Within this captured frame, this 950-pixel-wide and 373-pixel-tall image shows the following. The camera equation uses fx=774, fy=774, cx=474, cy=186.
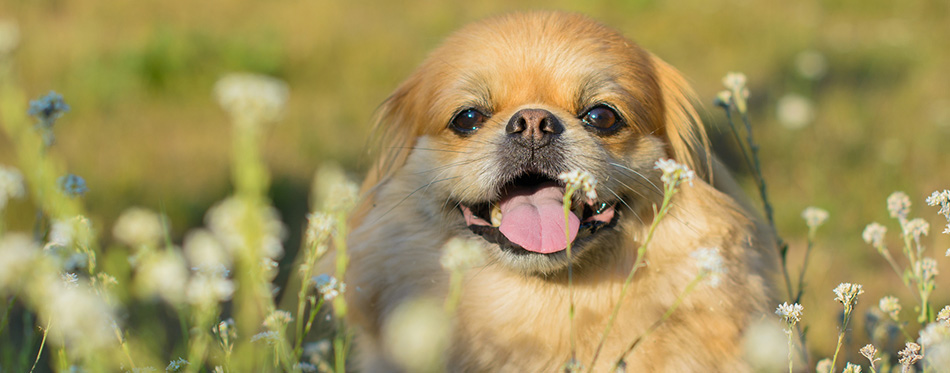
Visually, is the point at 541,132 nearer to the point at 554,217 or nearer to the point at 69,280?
the point at 554,217

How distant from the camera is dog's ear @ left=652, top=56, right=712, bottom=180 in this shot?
98.7 inches

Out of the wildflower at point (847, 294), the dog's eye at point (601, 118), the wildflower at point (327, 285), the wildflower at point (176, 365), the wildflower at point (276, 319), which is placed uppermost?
the dog's eye at point (601, 118)

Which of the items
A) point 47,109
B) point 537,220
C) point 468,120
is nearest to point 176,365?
point 47,109

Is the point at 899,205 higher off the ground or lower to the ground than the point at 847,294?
higher

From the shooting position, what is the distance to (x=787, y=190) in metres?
4.62

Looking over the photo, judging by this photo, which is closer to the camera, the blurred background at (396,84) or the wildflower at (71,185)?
the wildflower at (71,185)

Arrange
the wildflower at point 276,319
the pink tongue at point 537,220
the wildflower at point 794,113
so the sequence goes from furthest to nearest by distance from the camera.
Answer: the wildflower at point 794,113 < the pink tongue at point 537,220 < the wildflower at point 276,319

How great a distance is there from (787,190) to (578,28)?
2.71 m

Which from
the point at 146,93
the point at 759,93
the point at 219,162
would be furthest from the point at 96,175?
the point at 759,93

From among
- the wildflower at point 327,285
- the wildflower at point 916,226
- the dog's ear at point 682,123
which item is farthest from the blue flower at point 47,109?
the wildflower at point 916,226

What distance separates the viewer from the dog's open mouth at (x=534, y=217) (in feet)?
7.04

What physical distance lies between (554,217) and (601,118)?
1.25 feet

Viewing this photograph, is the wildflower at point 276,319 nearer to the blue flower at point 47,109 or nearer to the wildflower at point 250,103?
the wildflower at point 250,103

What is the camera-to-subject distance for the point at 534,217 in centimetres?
221
